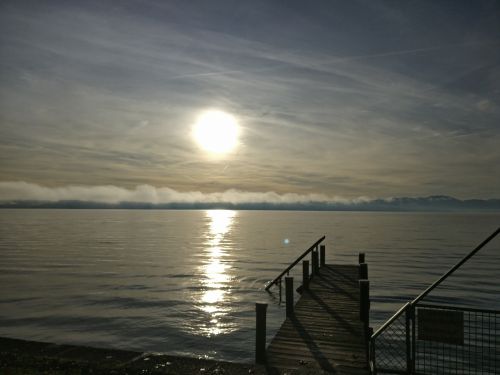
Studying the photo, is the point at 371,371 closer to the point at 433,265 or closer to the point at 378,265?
the point at 378,265

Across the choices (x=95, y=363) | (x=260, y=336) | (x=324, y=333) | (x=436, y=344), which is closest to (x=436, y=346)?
(x=436, y=344)

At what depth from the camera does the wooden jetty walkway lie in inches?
376

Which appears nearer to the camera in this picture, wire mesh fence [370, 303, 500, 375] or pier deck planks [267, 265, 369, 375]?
wire mesh fence [370, 303, 500, 375]

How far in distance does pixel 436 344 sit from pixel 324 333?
6832mm

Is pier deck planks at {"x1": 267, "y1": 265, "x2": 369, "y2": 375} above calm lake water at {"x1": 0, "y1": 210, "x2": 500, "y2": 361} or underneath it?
above

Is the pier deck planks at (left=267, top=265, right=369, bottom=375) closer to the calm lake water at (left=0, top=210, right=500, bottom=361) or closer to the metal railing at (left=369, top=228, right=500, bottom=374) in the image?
the metal railing at (left=369, top=228, right=500, bottom=374)

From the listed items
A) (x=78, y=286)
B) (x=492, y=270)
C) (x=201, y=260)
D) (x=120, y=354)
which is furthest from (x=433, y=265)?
(x=120, y=354)

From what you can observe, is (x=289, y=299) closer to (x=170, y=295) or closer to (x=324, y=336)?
(x=324, y=336)

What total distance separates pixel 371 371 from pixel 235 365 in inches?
125

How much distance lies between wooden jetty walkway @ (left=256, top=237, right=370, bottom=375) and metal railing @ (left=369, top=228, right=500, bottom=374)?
731mm

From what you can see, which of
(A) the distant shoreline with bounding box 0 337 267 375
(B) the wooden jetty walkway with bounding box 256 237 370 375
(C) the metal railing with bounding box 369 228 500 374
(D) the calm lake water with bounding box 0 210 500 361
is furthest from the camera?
(D) the calm lake water with bounding box 0 210 500 361

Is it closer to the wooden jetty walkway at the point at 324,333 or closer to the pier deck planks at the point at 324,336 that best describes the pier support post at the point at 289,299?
the wooden jetty walkway at the point at 324,333

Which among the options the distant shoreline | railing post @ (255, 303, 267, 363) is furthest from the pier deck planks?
the distant shoreline

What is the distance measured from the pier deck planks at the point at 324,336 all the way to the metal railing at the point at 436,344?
73 cm
